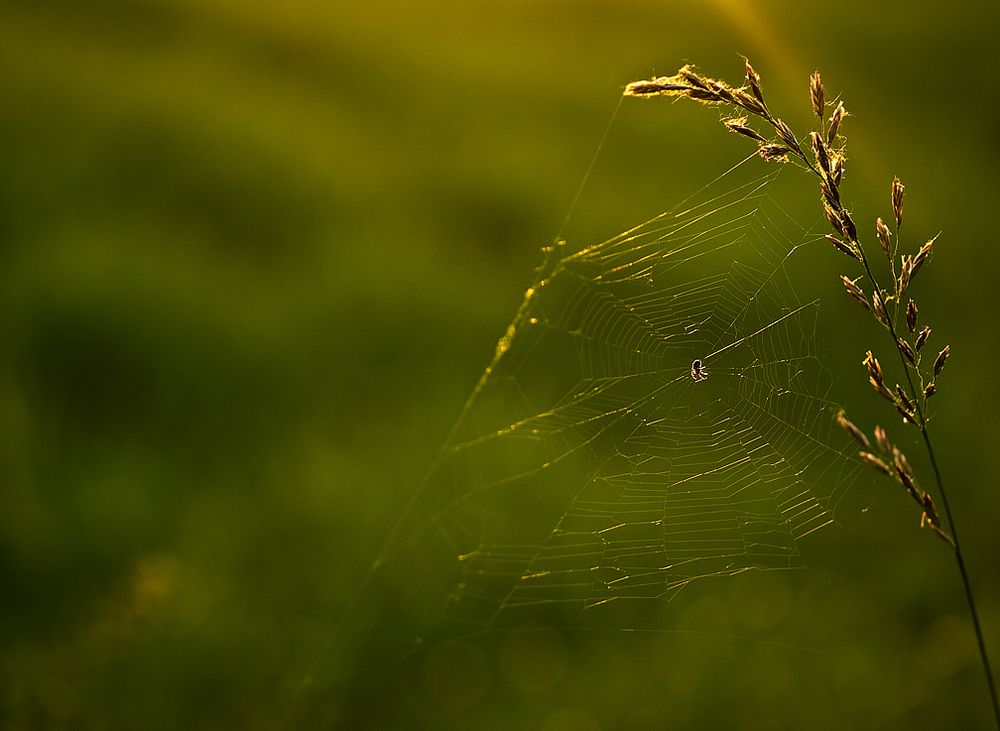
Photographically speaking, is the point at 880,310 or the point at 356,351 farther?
the point at 356,351

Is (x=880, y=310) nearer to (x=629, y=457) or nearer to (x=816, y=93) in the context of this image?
(x=816, y=93)

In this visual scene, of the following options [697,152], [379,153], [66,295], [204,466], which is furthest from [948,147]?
[66,295]


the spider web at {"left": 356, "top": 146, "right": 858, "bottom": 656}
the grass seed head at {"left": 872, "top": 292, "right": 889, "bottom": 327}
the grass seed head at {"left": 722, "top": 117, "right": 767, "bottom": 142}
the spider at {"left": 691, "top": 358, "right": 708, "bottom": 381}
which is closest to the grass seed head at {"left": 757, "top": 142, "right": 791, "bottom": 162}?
the grass seed head at {"left": 722, "top": 117, "right": 767, "bottom": 142}

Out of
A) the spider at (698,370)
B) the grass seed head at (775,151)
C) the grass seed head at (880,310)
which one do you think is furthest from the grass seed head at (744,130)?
the spider at (698,370)

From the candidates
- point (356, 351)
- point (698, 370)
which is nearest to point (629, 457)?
point (698, 370)

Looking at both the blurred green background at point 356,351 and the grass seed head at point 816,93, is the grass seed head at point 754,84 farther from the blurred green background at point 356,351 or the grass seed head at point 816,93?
the blurred green background at point 356,351

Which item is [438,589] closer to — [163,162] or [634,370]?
[634,370]
